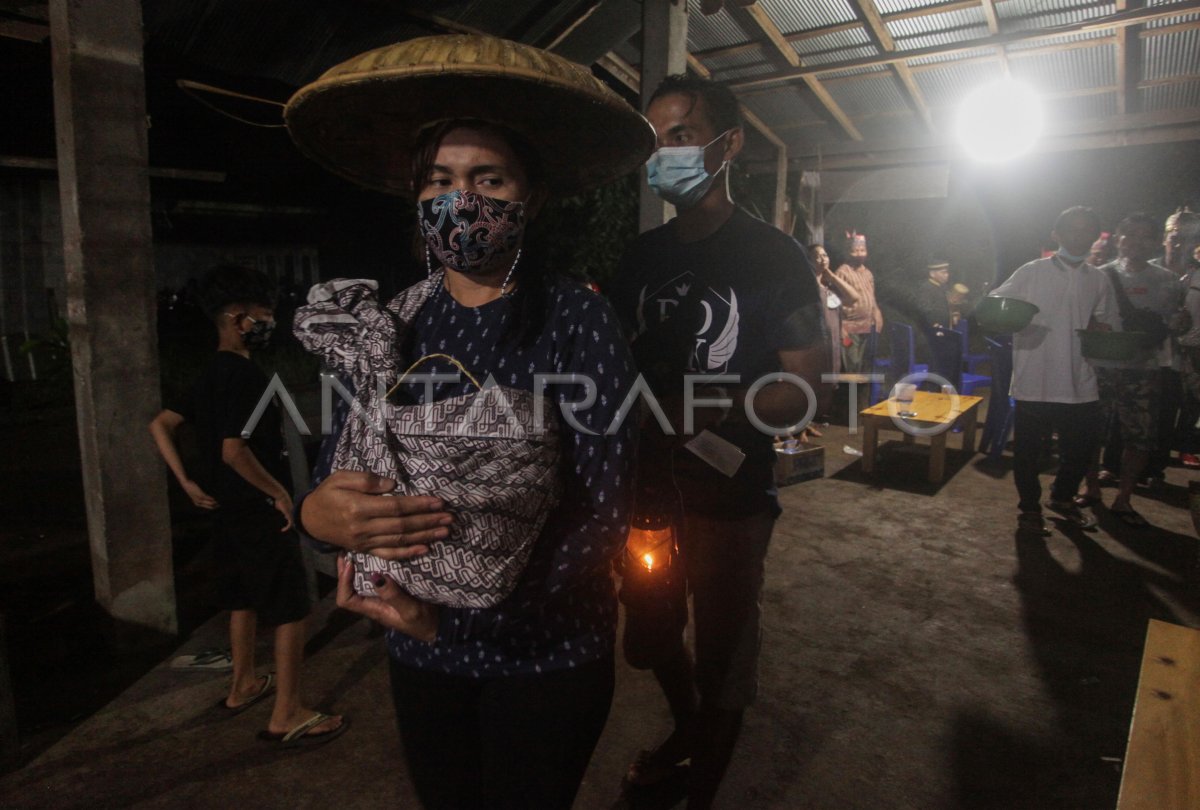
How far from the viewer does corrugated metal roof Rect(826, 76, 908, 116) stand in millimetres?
7887

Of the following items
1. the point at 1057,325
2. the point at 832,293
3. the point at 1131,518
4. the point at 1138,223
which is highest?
the point at 1138,223

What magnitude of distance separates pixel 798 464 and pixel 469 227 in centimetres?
538

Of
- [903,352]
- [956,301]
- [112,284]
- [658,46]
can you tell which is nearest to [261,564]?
[112,284]

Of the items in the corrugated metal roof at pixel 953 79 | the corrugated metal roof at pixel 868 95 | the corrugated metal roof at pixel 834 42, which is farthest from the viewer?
the corrugated metal roof at pixel 868 95

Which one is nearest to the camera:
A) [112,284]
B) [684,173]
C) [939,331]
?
[684,173]

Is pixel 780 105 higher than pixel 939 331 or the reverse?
higher

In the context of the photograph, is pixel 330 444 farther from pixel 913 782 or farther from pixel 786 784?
pixel 913 782

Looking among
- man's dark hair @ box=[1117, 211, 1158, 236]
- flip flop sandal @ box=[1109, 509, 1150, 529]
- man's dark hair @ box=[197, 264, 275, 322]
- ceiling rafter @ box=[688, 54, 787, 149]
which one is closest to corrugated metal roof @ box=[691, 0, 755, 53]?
ceiling rafter @ box=[688, 54, 787, 149]

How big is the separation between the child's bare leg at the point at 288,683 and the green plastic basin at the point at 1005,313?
4.64 m

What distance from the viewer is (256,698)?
303 cm

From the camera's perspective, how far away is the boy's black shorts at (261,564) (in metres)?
2.77

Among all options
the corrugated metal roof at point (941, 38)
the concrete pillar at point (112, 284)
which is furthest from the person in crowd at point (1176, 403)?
the concrete pillar at point (112, 284)

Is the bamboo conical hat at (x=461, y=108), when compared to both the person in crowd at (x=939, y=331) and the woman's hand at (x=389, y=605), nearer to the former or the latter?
the woman's hand at (x=389, y=605)

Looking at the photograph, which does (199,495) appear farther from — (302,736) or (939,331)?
(939,331)
